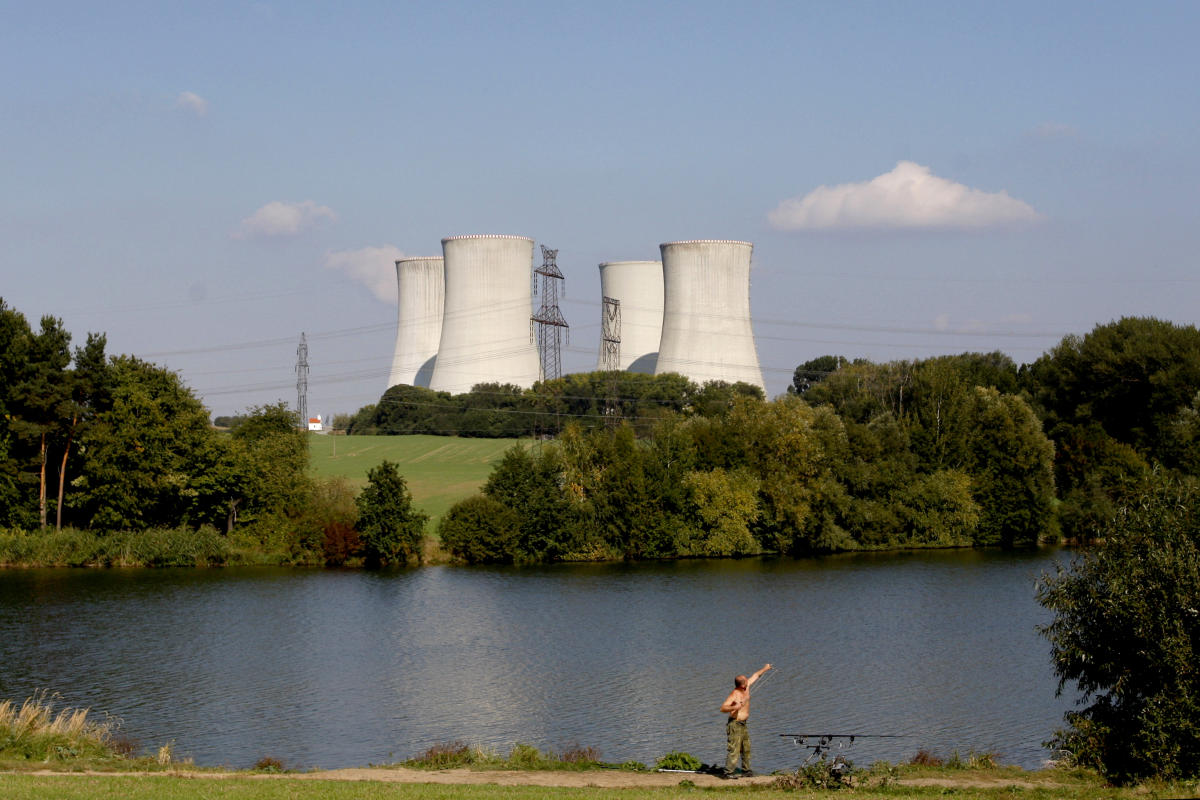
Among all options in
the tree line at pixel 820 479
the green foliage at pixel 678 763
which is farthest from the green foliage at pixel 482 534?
the green foliage at pixel 678 763

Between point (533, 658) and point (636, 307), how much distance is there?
121 ft

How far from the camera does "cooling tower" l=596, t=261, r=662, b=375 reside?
54.5m

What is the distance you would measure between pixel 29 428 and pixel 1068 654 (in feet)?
91.8

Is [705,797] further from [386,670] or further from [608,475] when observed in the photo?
[608,475]

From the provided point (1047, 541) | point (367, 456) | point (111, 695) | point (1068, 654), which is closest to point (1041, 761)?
point (1068, 654)

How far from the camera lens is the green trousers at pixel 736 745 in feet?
35.2

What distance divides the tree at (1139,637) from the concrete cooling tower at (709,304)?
1358 inches

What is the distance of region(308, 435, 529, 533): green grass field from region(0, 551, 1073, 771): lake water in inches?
502

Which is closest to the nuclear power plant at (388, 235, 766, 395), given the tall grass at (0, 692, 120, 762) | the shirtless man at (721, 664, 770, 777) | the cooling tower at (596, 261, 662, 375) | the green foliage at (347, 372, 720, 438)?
the green foliage at (347, 372, 720, 438)

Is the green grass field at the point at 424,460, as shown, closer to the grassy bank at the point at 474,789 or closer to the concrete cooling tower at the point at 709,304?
the concrete cooling tower at the point at 709,304

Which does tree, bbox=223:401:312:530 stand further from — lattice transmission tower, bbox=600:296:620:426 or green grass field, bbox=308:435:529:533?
lattice transmission tower, bbox=600:296:620:426

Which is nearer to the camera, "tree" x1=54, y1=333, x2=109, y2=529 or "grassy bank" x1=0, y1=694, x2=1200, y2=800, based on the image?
"grassy bank" x1=0, y1=694, x2=1200, y2=800

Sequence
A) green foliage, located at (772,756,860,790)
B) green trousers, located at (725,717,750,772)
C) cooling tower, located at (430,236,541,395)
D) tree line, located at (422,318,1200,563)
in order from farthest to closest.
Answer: cooling tower, located at (430,236,541,395) → tree line, located at (422,318,1200,563) → green trousers, located at (725,717,750,772) → green foliage, located at (772,756,860,790)

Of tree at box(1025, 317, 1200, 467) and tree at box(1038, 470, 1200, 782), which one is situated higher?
tree at box(1025, 317, 1200, 467)
